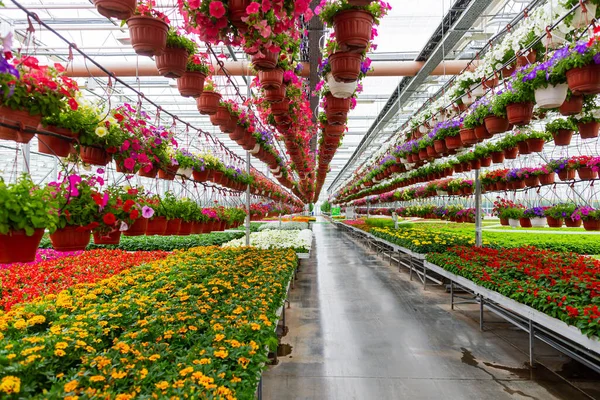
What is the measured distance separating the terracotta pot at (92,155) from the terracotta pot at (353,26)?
5.52 ft

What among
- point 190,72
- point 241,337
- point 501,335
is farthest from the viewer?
point 501,335

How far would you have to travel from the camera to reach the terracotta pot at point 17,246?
163cm

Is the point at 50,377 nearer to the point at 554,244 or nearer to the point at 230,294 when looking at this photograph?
the point at 230,294

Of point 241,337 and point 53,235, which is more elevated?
point 53,235

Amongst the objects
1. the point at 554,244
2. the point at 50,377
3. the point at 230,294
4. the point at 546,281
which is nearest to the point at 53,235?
the point at 50,377

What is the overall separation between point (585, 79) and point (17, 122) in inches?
130

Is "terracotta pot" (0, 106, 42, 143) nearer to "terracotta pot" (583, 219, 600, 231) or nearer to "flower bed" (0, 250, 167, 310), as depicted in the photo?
"flower bed" (0, 250, 167, 310)

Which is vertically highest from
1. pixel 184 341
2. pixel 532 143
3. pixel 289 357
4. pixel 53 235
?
pixel 532 143

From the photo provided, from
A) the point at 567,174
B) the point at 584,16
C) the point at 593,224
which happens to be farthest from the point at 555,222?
the point at 584,16

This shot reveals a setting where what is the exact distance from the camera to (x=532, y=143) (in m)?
5.22

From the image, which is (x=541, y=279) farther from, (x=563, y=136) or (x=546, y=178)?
(x=546, y=178)

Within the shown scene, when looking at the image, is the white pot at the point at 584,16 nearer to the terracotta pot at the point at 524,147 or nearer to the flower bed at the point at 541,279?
the flower bed at the point at 541,279

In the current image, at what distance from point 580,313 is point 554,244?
6.86m

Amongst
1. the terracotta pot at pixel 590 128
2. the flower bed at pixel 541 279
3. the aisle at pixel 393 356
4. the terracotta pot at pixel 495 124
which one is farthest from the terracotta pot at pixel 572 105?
the aisle at pixel 393 356
